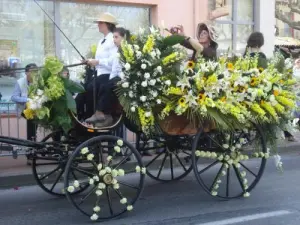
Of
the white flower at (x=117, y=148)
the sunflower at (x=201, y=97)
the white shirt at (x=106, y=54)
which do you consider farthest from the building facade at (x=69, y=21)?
the white flower at (x=117, y=148)

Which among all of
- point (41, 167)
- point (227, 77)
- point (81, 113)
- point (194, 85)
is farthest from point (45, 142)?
point (227, 77)

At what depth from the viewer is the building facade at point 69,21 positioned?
994 cm

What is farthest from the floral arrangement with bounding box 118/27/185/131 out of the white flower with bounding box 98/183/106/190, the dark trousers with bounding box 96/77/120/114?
the white flower with bounding box 98/183/106/190

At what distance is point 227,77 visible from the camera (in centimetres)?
545

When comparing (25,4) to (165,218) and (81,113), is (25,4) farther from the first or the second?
(165,218)

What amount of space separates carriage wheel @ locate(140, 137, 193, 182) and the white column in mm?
6348

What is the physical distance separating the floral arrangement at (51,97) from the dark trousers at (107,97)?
0.42m

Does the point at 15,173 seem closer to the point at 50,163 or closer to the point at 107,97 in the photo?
the point at 50,163

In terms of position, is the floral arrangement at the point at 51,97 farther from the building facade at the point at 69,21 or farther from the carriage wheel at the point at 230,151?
the building facade at the point at 69,21

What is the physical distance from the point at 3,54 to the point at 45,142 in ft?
16.4

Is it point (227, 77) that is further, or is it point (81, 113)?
point (81, 113)

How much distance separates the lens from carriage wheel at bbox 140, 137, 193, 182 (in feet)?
20.5

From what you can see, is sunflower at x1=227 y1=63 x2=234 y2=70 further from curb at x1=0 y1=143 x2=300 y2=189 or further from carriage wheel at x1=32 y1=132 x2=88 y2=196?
curb at x1=0 y1=143 x2=300 y2=189

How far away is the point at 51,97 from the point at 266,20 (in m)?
9.05
